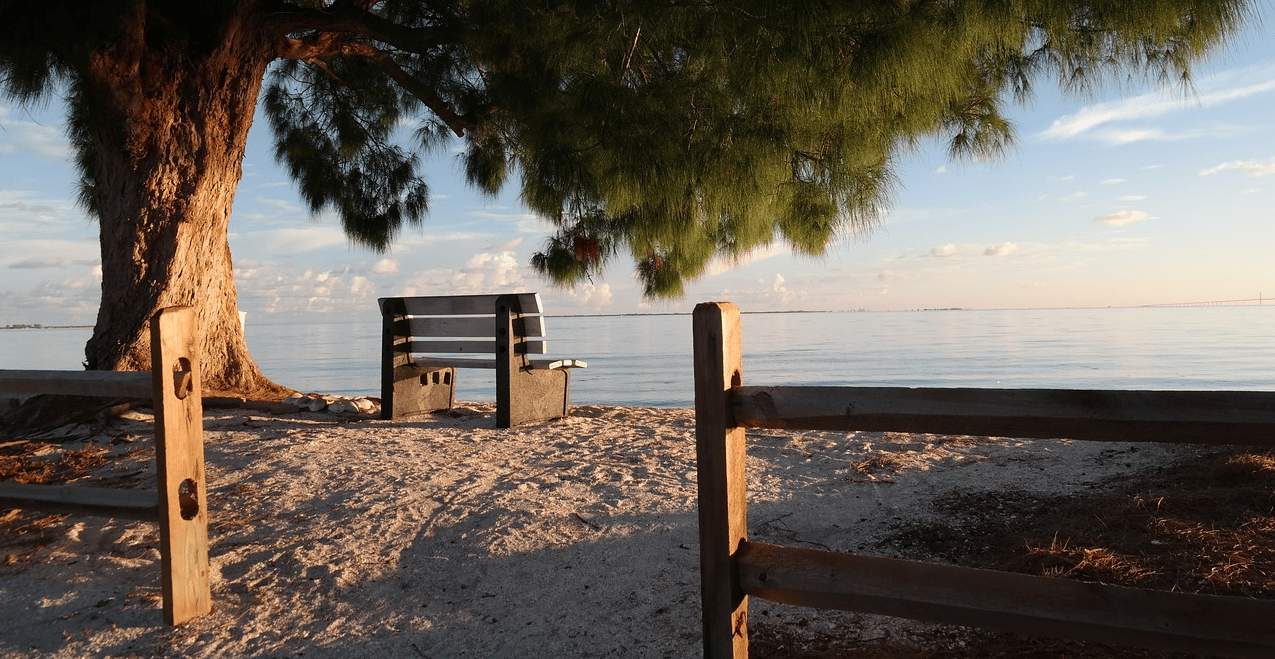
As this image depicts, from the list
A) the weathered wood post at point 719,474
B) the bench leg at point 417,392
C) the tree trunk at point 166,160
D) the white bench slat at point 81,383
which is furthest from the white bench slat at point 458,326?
the weathered wood post at point 719,474

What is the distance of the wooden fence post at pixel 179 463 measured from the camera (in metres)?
2.91

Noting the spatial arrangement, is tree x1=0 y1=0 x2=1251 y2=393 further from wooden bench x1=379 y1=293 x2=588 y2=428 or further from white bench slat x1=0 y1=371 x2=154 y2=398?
white bench slat x1=0 y1=371 x2=154 y2=398

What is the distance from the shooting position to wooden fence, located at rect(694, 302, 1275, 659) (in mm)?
1689

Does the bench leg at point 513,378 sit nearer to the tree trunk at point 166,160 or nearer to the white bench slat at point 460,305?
the white bench slat at point 460,305

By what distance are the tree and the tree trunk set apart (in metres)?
0.02

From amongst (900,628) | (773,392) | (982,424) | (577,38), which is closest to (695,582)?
(900,628)

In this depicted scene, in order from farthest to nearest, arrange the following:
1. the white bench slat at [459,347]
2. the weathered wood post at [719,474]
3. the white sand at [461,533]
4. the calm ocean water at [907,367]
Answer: the calm ocean water at [907,367]
the white bench slat at [459,347]
the white sand at [461,533]
the weathered wood post at [719,474]

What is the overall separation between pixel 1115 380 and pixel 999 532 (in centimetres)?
1023

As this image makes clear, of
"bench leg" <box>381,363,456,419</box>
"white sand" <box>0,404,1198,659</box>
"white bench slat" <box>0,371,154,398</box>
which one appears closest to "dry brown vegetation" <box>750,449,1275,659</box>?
"white sand" <box>0,404,1198,659</box>

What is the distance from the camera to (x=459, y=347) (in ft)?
21.0

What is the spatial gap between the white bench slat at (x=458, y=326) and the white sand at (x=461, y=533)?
0.78 metres

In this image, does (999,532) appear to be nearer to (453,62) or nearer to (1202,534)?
(1202,534)

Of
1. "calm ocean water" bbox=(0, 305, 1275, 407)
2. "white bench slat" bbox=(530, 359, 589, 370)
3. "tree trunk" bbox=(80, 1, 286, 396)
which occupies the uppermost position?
"tree trunk" bbox=(80, 1, 286, 396)

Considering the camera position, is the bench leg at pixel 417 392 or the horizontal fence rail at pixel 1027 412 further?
the bench leg at pixel 417 392
